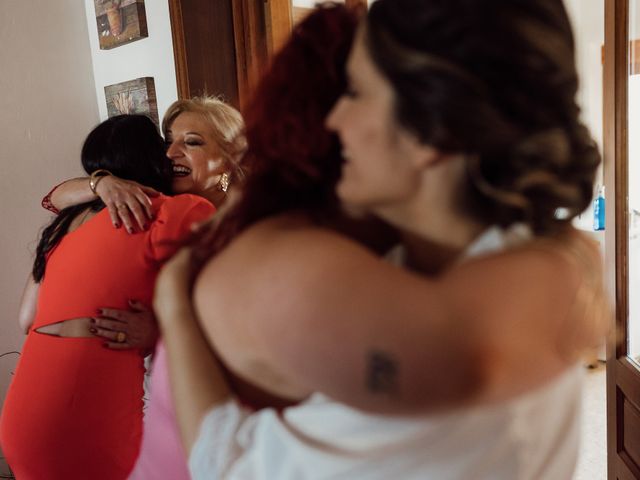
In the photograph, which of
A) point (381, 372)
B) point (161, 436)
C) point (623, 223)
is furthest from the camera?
point (623, 223)

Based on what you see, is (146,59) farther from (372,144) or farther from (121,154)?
(372,144)

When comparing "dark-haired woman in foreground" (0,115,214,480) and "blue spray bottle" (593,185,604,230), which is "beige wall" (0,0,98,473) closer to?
"dark-haired woman in foreground" (0,115,214,480)

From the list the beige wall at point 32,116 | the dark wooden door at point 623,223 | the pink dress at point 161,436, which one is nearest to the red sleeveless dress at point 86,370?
the pink dress at point 161,436

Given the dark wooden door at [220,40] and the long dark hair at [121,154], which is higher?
the dark wooden door at [220,40]

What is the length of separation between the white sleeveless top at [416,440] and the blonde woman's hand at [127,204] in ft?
2.61

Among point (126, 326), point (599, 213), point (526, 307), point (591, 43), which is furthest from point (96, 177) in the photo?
point (591, 43)

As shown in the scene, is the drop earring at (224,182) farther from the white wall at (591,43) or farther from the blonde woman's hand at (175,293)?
the white wall at (591,43)

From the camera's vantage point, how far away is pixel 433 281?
0.42 m

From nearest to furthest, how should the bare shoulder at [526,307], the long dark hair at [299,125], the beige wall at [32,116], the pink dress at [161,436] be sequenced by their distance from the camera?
the bare shoulder at [526,307]
the long dark hair at [299,125]
the pink dress at [161,436]
the beige wall at [32,116]

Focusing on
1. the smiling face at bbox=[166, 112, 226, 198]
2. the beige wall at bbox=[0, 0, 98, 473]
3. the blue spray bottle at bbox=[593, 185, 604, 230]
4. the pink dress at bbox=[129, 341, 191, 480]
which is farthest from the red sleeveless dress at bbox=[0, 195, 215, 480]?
the blue spray bottle at bbox=[593, 185, 604, 230]

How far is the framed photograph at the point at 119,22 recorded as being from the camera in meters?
2.40

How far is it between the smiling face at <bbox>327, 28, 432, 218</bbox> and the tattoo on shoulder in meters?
0.14

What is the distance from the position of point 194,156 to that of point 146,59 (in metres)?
1.03

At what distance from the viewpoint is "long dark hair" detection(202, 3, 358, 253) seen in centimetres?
52
